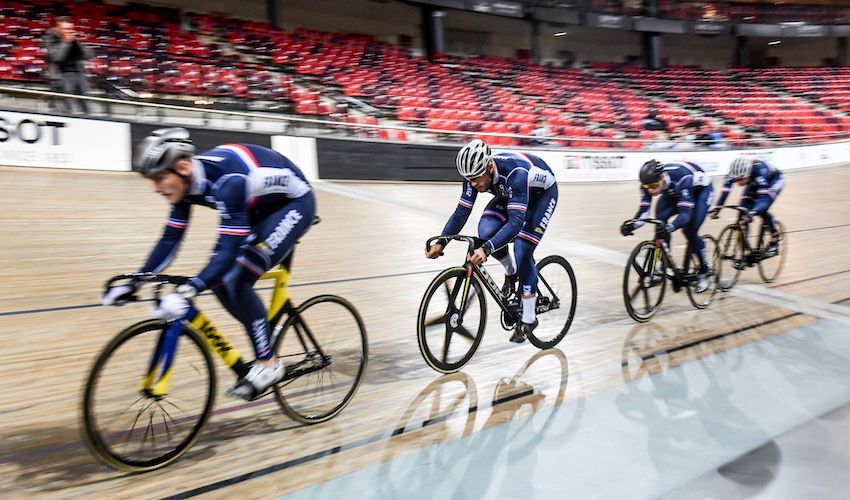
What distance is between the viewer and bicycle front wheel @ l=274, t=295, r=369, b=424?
261 centimetres

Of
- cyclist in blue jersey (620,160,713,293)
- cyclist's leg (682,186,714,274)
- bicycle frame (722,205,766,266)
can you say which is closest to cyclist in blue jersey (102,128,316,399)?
cyclist in blue jersey (620,160,713,293)

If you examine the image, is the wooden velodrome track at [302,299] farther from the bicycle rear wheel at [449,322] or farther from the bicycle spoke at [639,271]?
the bicycle spoke at [639,271]

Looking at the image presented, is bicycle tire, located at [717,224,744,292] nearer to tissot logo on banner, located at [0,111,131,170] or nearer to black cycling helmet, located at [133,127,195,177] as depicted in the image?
black cycling helmet, located at [133,127,195,177]

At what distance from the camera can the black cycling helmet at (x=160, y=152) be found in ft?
6.88

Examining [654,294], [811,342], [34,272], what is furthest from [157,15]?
[811,342]

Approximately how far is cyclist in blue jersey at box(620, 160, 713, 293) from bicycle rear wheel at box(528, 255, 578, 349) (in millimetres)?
537

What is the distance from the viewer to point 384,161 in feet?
34.3

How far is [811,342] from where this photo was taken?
3914mm

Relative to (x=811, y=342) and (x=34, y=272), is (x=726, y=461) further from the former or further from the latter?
(x=34, y=272)

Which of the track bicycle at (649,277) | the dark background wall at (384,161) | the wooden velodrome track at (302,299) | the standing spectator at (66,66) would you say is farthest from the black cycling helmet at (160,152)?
the dark background wall at (384,161)

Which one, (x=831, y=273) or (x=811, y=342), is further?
(x=831, y=273)

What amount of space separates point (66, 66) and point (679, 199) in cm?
687

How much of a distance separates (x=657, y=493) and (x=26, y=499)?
1.98 metres

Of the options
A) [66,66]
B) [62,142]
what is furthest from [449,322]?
[66,66]
